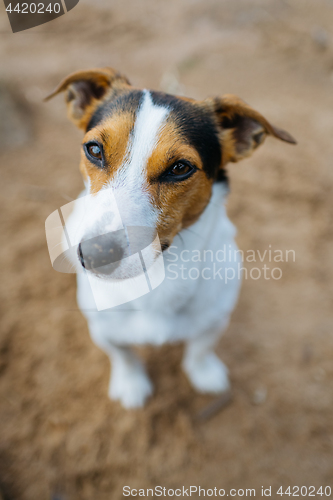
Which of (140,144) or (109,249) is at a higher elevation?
(140,144)

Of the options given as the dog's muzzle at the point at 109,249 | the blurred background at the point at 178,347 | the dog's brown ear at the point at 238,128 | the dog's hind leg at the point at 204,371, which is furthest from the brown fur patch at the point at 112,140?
the blurred background at the point at 178,347

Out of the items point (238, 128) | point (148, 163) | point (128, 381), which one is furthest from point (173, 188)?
point (128, 381)

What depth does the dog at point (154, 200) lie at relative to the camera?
1562 millimetres

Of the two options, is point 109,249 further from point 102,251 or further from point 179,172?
point 179,172

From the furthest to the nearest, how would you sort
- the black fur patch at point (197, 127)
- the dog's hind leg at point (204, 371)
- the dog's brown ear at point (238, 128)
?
1. the dog's hind leg at point (204, 371)
2. the dog's brown ear at point (238, 128)
3. the black fur patch at point (197, 127)

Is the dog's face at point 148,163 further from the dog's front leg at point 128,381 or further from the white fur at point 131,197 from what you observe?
the dog's front leg at point 128,381

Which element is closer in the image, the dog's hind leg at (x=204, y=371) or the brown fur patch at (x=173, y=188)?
the brown fur patch at (x=173, y=188)

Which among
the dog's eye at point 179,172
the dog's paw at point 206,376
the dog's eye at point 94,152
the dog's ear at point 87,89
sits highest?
the dog's ear at point 87,89

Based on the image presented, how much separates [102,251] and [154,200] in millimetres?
437

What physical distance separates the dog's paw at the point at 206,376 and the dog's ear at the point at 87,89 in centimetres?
230

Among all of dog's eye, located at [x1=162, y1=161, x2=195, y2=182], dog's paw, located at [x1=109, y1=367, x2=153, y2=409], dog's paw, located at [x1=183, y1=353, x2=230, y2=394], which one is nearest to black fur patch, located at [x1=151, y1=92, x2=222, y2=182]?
dog's eye, located at [x1=162, y1=161, x2=195, y2=182]

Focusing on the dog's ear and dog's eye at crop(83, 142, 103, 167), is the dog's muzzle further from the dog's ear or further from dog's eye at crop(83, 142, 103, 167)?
the dog's ear

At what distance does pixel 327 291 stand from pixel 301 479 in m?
1.97

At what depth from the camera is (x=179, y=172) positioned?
1777mm
